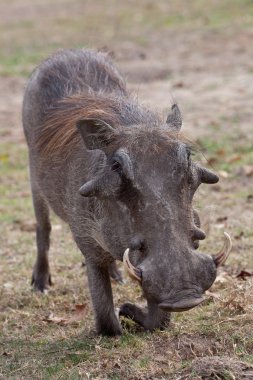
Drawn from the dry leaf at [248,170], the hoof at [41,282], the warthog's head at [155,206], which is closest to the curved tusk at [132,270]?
the warthog's head at [155,206]

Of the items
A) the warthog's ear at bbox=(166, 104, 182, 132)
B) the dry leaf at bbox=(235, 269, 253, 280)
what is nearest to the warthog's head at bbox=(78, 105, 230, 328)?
the warthog's ear at bbox=(166, 104, 182, 132)

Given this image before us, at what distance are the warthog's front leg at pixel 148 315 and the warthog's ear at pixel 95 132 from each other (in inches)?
30.9

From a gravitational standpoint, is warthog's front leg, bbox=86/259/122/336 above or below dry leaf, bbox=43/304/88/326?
above

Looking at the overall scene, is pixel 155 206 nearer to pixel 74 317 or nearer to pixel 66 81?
pixel 74 317

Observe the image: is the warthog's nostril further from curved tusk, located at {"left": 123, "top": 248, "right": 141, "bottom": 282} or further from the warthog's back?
the warthog's back

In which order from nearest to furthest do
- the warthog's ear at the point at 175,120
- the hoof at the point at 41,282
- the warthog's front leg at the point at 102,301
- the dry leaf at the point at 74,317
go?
the warthog's ear at the point at 175,120 < the warthog's front leg at the point at 102,301 < the dry leaf at the point at 74,317 < the hoof at the point at 41,282

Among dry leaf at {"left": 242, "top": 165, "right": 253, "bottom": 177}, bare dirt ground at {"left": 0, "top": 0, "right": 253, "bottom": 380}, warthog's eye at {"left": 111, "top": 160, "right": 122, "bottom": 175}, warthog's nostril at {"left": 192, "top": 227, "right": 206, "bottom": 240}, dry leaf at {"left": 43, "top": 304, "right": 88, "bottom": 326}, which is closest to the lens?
warthog's nostril at {"left": 192, "top": 227, "right": 206, "bottom": 240}

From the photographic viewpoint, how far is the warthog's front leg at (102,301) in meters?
4.69

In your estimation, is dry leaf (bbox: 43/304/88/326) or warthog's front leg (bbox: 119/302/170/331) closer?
warthog's front leg (bbox: 119/302/170/331)

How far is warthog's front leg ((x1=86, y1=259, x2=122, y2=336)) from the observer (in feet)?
15.4

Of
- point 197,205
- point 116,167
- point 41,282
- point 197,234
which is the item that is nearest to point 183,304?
point 197,234

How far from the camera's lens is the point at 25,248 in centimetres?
676

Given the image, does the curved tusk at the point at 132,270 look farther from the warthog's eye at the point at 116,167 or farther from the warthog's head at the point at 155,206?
the warthog's eye at the point at 116,167

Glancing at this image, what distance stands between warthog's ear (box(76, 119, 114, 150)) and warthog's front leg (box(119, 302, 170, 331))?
79 centimetres
